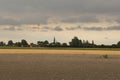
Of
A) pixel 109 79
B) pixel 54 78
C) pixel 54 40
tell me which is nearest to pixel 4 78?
pixel 54 78

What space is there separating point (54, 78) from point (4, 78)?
3.52m

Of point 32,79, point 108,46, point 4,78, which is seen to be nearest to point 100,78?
point 32,79

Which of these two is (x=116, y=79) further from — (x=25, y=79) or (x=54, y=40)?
(x=54, y=40)

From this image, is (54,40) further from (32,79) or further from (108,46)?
(32,79)

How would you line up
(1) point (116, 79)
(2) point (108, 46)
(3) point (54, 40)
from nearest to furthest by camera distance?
(1) point (116, 79), (2) point (108, 46), (3) point (54, 40)

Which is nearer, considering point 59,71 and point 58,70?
point 59,71

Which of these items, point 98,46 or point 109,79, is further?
point 98,46

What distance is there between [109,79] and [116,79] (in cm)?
48

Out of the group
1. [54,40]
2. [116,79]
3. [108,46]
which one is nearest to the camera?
[116,79]

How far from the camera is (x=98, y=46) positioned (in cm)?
17175

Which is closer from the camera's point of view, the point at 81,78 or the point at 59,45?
the point at 81,78

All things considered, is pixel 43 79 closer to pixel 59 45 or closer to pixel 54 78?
pixel 54 78

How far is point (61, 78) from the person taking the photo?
94.0 ft

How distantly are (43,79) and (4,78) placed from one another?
108 inches
